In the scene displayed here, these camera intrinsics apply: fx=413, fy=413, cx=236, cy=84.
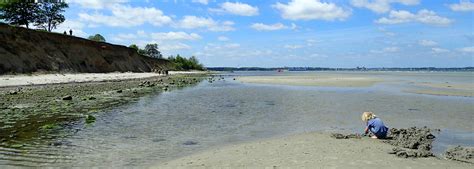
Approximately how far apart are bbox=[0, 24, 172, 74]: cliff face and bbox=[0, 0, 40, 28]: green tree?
16238 mm

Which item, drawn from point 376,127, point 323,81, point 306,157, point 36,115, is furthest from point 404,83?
point 306,157

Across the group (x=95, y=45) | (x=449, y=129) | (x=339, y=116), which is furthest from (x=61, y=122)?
(x=95, y=45)

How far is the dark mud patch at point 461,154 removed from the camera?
10037 mm

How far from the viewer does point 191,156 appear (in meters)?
10.5

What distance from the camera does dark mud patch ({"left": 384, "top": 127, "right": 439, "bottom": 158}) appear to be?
33.9ft

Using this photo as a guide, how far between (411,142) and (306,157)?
12.2ft

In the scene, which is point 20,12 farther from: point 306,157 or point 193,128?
point 306,157

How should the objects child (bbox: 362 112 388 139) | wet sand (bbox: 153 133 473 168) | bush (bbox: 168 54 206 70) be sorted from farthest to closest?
bush (bbox: 168 54 206 70) → child (bbox: 362 112 388 139) → wet sand (bbox: 153 133 473 168)

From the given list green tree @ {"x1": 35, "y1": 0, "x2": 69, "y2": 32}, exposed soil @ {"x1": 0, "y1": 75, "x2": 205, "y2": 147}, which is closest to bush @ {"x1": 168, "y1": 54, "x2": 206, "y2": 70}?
green tree @ {"x1": 35, "y1": 0, "x2": 69, "y2": 32}

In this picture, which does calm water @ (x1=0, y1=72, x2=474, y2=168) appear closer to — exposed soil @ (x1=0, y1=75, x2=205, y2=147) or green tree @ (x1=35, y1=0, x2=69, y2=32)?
exposed soil @ (x1=0, y1=75, x2=205, y2=147)

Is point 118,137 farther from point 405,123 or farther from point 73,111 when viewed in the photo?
point 405,123

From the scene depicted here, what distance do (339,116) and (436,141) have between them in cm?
697

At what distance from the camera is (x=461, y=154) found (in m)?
10.4

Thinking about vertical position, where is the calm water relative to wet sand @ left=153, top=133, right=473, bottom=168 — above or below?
below
